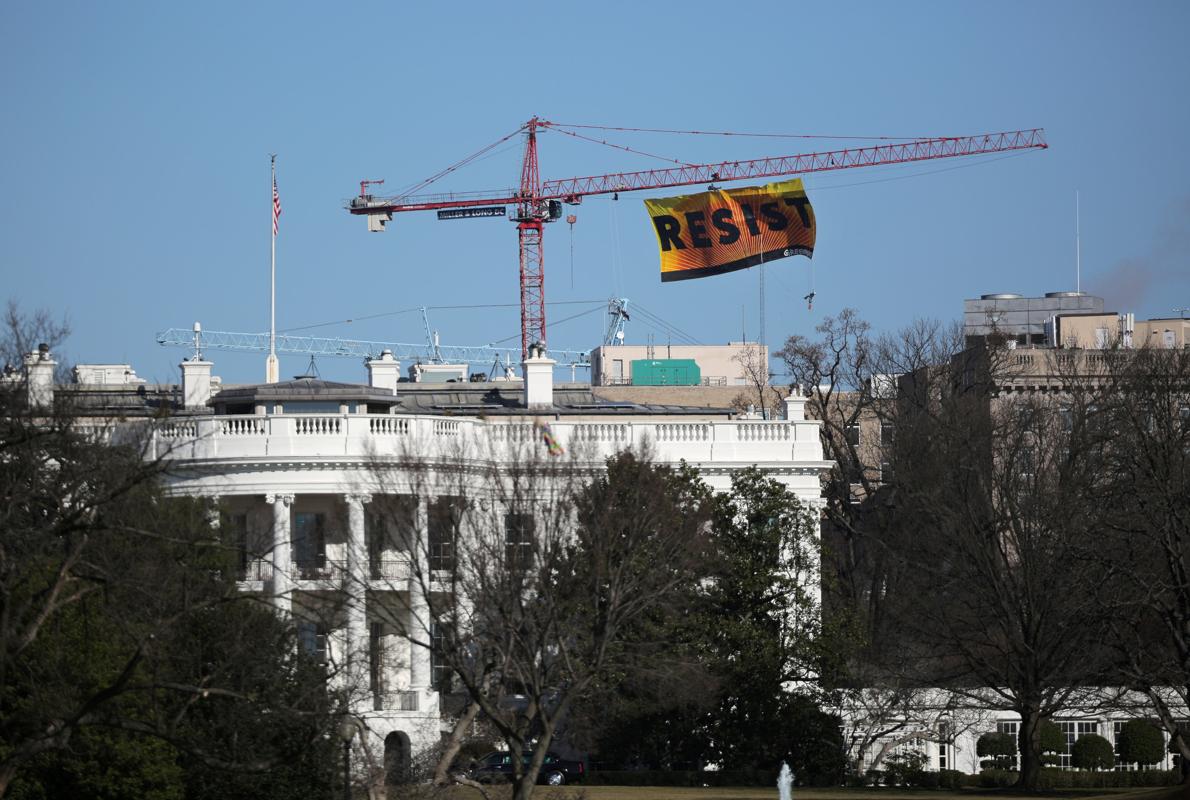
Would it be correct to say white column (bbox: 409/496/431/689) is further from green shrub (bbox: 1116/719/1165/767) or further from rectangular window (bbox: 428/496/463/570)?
green shrub (bbox: 1116/719/1165/767)

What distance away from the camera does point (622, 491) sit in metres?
70.8

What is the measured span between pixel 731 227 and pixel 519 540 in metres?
73.5

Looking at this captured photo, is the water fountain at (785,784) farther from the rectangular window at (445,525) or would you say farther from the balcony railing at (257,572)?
the balcony railing at (257,572)

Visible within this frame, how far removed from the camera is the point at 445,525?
218ft

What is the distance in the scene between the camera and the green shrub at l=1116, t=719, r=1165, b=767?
79.2 meters

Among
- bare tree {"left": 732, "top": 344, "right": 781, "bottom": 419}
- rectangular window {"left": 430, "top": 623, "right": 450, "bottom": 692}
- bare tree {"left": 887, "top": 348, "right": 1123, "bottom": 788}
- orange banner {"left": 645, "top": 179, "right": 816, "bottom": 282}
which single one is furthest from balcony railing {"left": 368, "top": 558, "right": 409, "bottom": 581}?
orange banner {"left": 645, "top": 179, "right": 816, "bottom": 282}

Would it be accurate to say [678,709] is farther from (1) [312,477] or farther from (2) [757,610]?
(1) [312,477]

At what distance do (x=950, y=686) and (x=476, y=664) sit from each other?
60.0 ft

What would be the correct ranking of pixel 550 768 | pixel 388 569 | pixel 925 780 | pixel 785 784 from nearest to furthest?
1. pixel 785 784
2. pixel 550 768
3. pixel 925 780
4. pixel 388 569

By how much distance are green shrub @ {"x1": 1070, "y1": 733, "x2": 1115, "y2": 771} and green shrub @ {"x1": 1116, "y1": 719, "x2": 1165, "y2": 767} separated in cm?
49

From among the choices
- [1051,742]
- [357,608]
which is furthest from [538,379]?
[357,608]

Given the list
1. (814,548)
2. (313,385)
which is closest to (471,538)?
(814,548)

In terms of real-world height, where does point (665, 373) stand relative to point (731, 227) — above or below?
below

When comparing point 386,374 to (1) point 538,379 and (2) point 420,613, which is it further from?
(2) point 420,613
